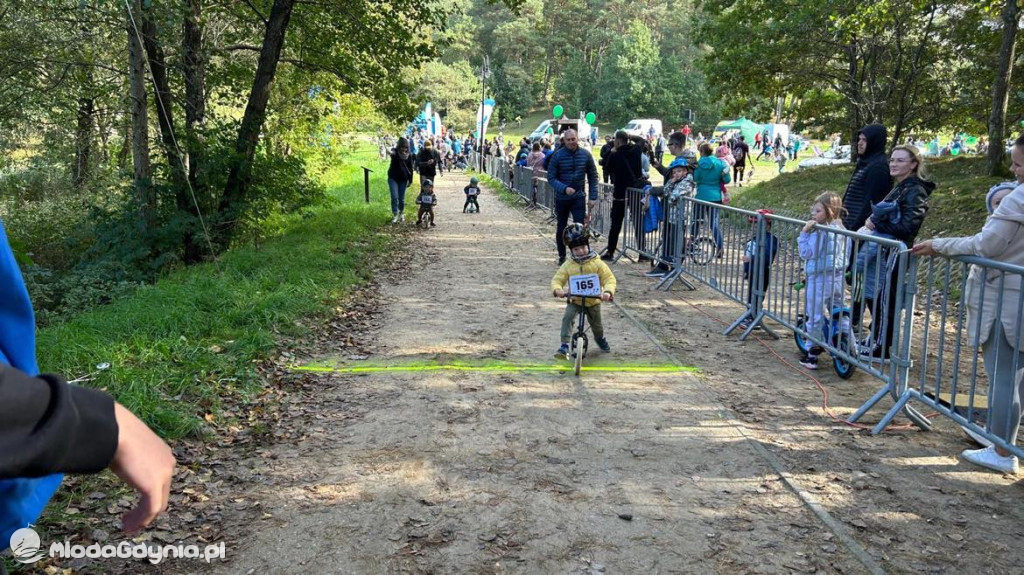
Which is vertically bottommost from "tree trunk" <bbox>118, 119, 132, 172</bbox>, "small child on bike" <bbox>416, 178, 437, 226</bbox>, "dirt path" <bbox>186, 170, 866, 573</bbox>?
"dirt path" <bbox>186, 170, 866, 573</bbox>

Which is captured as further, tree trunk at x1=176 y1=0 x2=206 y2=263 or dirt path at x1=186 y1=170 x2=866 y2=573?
tree trunk at x1=176 y1=0 x2=206 y2=263

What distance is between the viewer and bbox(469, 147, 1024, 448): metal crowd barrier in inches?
192

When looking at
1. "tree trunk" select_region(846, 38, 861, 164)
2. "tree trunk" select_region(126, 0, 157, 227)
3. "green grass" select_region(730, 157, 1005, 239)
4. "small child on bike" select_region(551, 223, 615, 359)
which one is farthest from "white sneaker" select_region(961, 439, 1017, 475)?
"tree trunk" select_region(846, 38, 861, 164)

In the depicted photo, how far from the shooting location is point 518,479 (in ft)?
14.5

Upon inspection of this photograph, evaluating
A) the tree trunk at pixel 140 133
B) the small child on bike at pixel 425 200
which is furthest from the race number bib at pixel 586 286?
the small child on bike at pixel 425 200

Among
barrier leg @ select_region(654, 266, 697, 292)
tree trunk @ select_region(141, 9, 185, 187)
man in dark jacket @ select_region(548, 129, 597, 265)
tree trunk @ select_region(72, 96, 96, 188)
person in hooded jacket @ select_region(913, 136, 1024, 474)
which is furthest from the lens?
tree trunk @ select_region(72, 96, 96, 188)

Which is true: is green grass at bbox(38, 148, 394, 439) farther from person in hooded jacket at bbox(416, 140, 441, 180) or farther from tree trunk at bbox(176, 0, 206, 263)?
person in hooded jacket at bbox(416, 140, 441, 180)

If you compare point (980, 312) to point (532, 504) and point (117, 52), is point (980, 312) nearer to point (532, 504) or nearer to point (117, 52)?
point (532, 504)

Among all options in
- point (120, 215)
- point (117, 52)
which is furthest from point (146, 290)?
point (117, 52)

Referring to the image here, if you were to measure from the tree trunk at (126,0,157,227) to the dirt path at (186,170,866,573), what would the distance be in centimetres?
677

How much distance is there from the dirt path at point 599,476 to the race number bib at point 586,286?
72 cm

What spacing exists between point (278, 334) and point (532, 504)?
406 cm

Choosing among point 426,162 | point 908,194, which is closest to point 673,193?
point 908,194

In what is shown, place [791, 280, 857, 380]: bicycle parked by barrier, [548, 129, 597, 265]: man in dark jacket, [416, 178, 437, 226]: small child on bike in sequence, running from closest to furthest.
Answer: [791, 280, 857, 380]: bicycle parked by barrier < [548, 129, 597, 265]: man in dark jacket < [416, 178, 437, 226]: small child on bike
